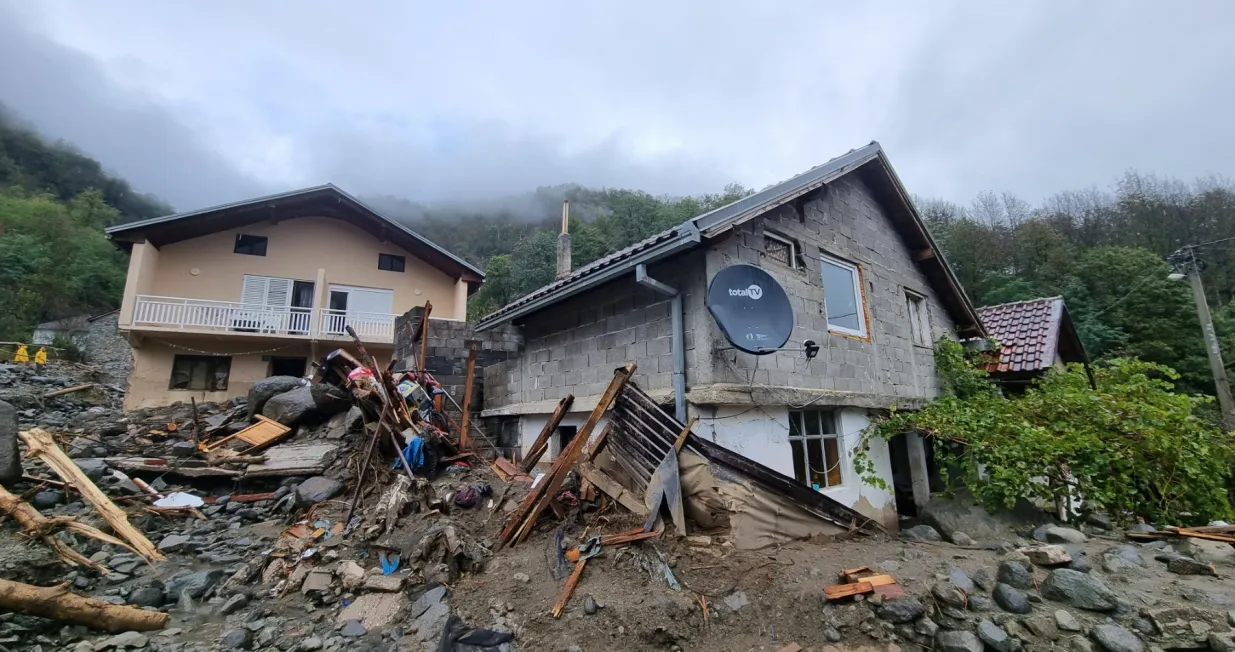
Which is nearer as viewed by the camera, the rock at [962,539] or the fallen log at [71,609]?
the fallen log at [71,609]

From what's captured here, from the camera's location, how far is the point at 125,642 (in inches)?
160

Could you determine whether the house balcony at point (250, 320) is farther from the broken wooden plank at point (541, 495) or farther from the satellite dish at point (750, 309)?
the satellite dish at point (750, 309)

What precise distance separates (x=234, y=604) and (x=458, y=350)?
5.97 meters

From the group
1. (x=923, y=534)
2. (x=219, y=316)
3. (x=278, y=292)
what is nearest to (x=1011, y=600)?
(x=923, y=534)

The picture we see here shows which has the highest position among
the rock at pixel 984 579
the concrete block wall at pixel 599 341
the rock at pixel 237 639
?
the concrete block wall at pixel 599 341

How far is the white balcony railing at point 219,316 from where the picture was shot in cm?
1627

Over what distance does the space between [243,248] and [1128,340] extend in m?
35.8

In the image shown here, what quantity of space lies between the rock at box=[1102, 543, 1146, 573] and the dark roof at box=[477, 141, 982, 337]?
4827mm

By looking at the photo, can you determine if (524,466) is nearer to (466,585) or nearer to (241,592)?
(466,585)

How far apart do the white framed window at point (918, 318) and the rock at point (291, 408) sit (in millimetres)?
12429

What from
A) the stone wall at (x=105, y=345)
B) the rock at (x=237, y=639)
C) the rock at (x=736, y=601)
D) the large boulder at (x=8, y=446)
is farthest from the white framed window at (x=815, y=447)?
the stone wall at (x=105, y=345)

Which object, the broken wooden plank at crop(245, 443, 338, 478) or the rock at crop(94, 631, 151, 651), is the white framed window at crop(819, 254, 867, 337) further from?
the broken wooden plank at crop(245, 443, 338, 478)

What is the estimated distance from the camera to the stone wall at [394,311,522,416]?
400 inches

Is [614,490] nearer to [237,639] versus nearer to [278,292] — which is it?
[237,639]
